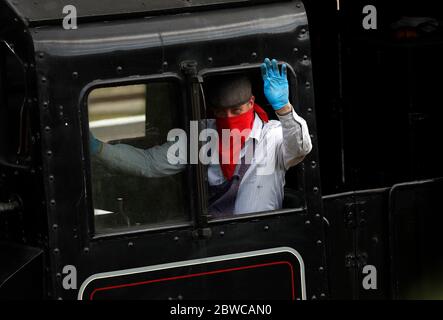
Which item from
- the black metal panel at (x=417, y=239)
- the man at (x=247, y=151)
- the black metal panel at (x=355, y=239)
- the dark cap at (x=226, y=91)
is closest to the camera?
the man at (x=247, y=151)

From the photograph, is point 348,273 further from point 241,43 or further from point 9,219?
point 9,219

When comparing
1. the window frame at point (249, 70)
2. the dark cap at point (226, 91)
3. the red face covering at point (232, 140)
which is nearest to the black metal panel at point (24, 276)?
the window frame at point (249, 70)

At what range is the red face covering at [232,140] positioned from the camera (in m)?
4.63

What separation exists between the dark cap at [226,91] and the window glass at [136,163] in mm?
217

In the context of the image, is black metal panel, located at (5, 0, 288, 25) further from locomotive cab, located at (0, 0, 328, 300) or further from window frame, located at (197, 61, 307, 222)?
window frame, located at (197, 61, 307, 222)

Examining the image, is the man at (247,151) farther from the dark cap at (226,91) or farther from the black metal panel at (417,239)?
the black metal panel at (417,239)

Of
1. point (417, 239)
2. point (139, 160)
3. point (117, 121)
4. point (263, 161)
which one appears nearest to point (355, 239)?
point (417, 239)

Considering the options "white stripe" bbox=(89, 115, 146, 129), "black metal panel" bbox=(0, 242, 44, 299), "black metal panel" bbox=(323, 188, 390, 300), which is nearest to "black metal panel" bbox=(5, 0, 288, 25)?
"white stripe" bbox=(89, 115, 146, 129)

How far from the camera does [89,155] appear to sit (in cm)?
434

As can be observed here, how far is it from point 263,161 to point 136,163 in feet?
2.04

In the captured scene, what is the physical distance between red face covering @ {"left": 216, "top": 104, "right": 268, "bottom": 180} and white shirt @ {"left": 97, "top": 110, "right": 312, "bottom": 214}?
26 mm

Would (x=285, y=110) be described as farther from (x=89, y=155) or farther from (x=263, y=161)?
(x=89, y=155)

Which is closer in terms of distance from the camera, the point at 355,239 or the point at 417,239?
the point at 355,239
